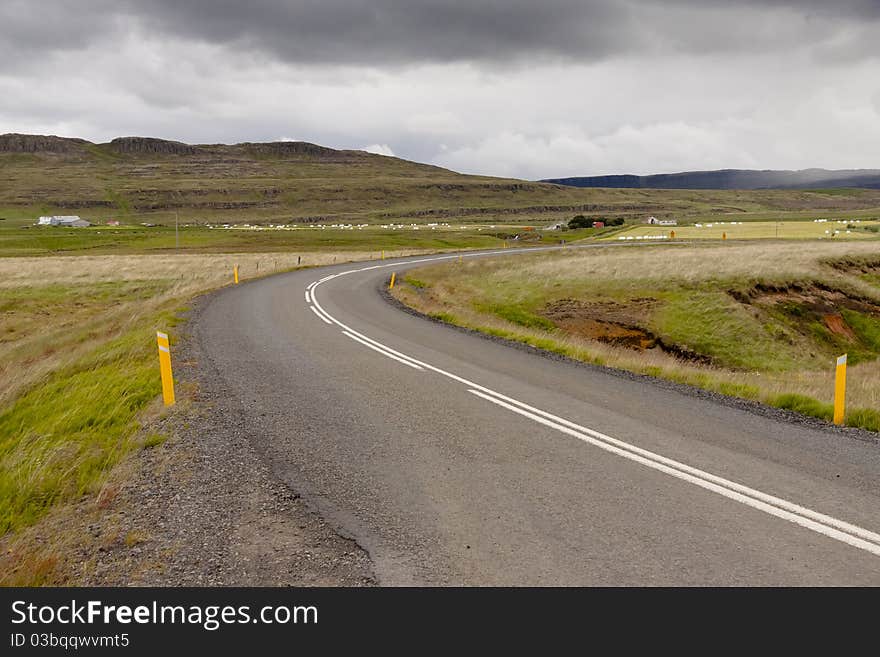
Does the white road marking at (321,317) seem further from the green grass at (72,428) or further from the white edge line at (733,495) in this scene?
the white edge line at (733,495)

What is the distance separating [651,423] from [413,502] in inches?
173

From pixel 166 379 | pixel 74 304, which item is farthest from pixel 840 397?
pixel 74 304

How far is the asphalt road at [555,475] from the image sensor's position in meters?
5.19

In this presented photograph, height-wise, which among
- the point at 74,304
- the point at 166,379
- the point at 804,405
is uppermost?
the point at 166,379

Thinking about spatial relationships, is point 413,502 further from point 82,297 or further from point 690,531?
point 82,297

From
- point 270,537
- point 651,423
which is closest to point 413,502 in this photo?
point 270,537

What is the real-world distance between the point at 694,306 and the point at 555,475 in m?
22.8

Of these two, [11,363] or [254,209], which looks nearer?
[11,363]

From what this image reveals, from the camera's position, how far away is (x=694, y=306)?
27734mm

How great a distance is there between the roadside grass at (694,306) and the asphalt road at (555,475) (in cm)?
447

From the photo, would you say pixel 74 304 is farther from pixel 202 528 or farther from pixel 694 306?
pixel 202 528

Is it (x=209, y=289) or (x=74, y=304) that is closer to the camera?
(x=209, y=289)
